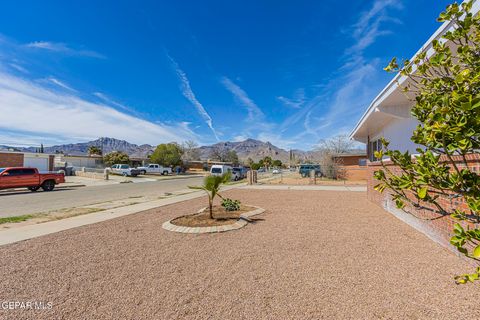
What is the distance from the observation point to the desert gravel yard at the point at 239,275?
307cm

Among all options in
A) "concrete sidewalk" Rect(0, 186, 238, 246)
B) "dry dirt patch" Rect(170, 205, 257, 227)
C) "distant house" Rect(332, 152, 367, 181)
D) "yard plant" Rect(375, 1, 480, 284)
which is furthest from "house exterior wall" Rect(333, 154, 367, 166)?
"yard plant" Rect(375, 1, 480, 284)

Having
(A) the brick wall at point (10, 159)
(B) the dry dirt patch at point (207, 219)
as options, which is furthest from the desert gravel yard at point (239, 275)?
(A) the brick wall at point (10, 159)

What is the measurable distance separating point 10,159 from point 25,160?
7.60 ft

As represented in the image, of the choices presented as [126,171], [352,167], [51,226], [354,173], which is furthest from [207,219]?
[126,171]

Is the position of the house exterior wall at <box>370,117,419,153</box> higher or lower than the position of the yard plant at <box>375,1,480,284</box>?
higher

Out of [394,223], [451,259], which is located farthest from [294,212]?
[451,259]

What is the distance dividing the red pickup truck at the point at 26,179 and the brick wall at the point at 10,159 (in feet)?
56.3

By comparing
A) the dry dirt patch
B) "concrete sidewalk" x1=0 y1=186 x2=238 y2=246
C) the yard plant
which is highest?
the yard plant

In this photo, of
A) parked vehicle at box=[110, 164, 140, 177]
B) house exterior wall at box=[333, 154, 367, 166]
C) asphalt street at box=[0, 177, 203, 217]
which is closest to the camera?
asphalt street at box=[0, 177, 203, 217]

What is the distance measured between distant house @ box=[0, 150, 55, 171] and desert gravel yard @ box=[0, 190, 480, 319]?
34459 mm

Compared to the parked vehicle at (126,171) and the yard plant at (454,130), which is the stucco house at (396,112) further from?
the parked vehicle at (126,171)

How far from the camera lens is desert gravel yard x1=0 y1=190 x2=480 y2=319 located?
10.1 ft

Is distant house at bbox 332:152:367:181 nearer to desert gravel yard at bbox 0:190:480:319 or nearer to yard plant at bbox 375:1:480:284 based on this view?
desert gravel yard at bbox 0:190:480:319

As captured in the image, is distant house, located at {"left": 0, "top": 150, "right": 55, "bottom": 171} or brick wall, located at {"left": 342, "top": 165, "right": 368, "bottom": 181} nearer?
→ brick wall, located at {"left": 342, "top": 165, "right": 368, "bottom": 181}
